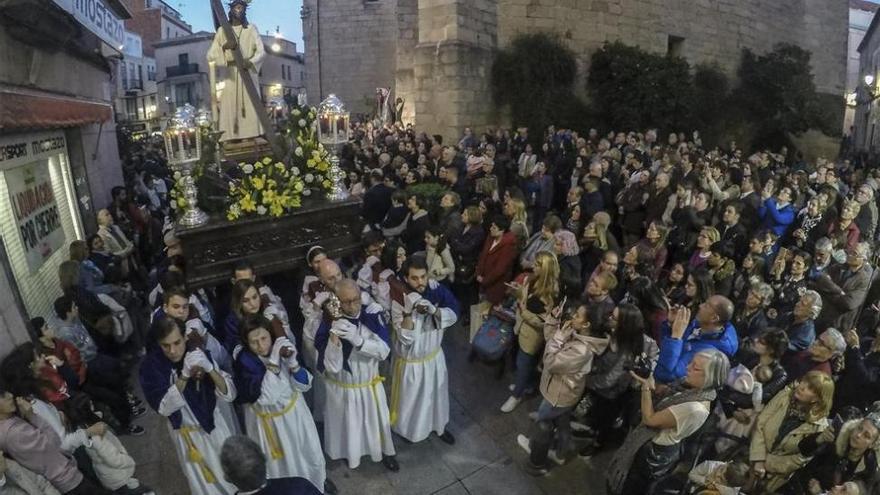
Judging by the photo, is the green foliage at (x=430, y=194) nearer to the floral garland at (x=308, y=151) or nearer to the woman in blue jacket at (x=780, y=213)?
the floral garland at (x=308, y=151)

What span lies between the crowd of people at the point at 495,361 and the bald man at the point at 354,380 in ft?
0.05

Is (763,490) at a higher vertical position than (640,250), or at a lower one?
lower

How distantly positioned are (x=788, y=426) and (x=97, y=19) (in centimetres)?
901

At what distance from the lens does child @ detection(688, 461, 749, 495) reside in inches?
112

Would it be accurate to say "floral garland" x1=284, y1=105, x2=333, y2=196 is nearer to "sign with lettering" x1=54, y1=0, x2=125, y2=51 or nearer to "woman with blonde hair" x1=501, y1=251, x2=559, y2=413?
"woman with blonde hair" x1=501, y1=251, x2=559, y2=413

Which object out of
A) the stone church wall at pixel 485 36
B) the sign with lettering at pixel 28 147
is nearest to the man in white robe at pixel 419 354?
the sign with lettering at pixel 28 147

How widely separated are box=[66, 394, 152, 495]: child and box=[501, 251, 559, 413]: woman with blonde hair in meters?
3.08

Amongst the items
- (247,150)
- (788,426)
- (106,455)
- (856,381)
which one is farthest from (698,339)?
(247,150)

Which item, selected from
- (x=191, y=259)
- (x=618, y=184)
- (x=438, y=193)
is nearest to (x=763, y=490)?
(x=191, y=259)

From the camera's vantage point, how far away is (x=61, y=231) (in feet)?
24.4

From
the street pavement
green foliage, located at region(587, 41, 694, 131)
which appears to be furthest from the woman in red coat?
green foliage, located at region(587, 41, 694, 131)

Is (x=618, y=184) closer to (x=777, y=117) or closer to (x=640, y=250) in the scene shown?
(x=640, y=250)

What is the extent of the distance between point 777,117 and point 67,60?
2215cm

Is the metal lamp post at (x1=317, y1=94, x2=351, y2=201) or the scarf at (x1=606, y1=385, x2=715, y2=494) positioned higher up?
the metal lamp post at (x1=317, y1=94, x2=351, y2=201)
